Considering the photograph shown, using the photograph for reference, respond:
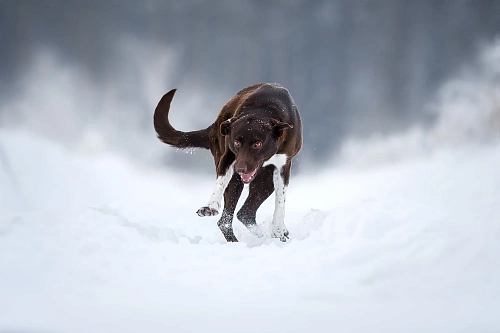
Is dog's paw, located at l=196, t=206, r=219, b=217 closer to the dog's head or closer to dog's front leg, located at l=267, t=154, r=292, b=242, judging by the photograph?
the dog's head

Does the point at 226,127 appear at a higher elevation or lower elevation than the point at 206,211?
higher

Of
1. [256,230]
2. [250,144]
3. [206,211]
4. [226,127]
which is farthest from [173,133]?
[206,211]

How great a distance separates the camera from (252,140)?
5695 millimetres

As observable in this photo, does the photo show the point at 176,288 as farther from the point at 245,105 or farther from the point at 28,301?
the point at 245,105

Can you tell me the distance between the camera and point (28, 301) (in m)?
3.07

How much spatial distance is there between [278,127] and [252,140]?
41 cm

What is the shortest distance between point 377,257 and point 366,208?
1.78m

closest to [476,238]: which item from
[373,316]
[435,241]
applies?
[435,241]

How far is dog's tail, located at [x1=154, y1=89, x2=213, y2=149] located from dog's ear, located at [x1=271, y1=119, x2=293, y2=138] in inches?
67.5

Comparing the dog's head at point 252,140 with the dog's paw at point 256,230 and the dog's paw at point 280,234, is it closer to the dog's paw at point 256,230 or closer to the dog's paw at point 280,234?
the dog's paw at point 280,234

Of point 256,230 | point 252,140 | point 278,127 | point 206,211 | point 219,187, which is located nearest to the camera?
point 206,211

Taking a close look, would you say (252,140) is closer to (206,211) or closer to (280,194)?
(206,211)

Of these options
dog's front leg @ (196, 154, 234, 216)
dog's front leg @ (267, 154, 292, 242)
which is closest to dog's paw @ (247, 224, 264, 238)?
dog's front leg @ (267, 154, 292, 242)

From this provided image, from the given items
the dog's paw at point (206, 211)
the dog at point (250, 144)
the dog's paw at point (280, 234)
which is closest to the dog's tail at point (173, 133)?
the dog at point (250, 144)
